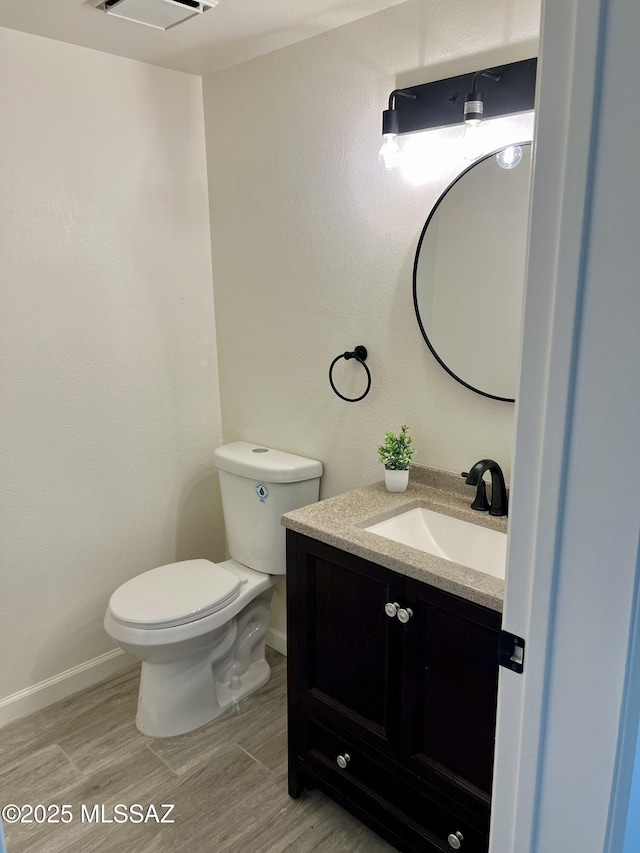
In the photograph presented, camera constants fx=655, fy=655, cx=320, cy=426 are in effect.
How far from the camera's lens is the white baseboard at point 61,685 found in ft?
7.62

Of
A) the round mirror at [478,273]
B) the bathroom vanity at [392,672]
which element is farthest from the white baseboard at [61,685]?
the round mirror at [478,273]

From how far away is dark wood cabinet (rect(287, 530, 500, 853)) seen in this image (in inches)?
58.4

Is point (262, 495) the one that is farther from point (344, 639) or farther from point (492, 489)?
point (492, 489)

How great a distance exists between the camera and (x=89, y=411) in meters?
2.38

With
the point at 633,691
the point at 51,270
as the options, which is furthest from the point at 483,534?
the point at 51,270

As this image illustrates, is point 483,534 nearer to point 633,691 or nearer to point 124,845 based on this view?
point 633,691

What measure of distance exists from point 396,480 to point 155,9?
59.1 inches

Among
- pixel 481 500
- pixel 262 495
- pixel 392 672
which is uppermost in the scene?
pixel 481 500

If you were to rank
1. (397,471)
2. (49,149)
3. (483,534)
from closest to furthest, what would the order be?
1. (483,534)
2. (397,471)
3. (49,149)

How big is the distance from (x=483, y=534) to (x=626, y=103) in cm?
124

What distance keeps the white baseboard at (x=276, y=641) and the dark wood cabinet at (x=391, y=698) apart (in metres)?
0.74

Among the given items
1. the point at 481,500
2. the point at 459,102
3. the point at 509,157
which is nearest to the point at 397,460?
the point at 481,500

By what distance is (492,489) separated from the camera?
1.82m

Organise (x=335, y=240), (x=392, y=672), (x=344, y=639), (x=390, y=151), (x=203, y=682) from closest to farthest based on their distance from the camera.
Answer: (x=392, y=672)
(x=344, y=639)
(x=390, y=151)
(x=335, y=240)
(x=203, y=682)
